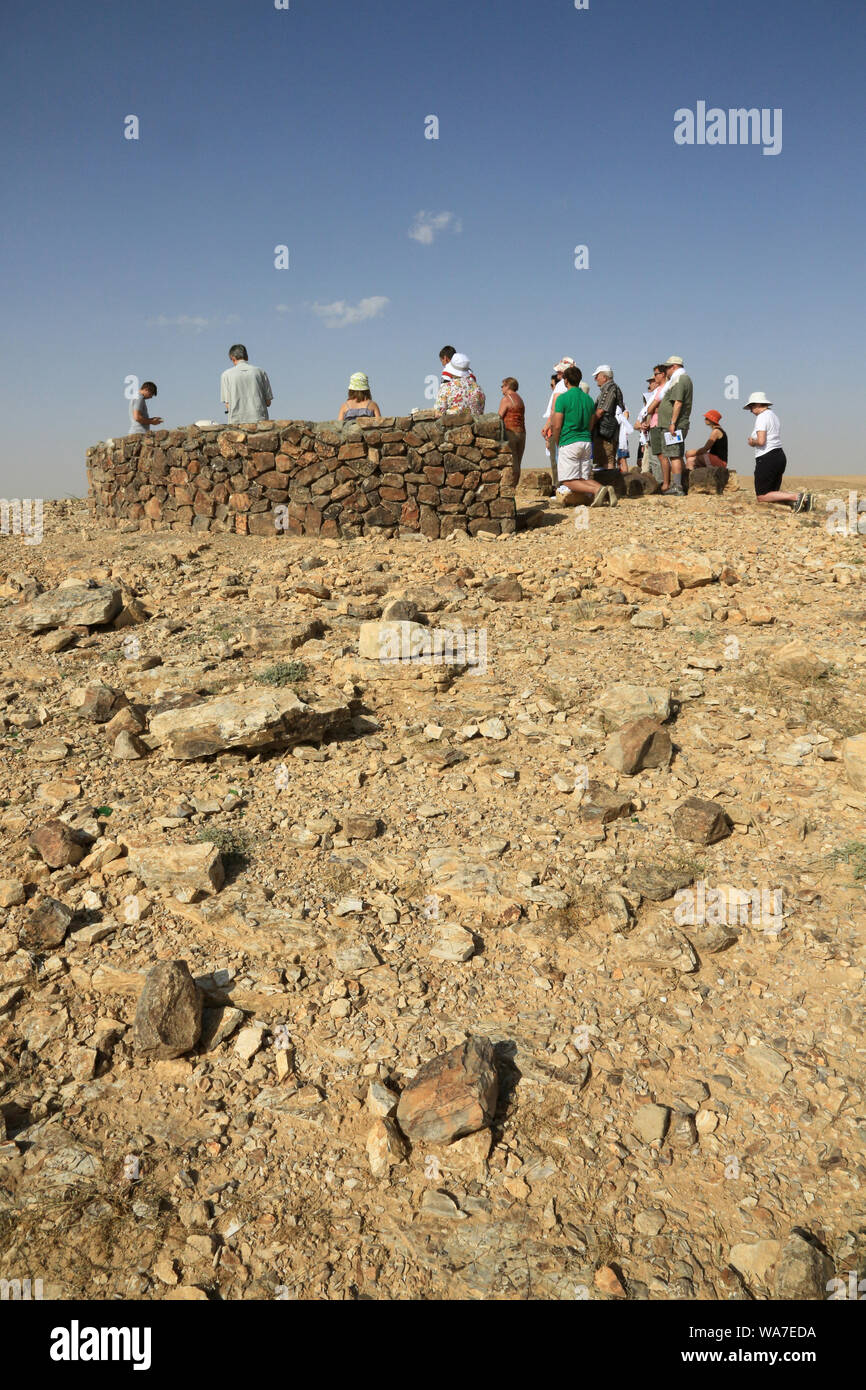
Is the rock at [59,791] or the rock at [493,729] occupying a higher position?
the rock at [493,729]

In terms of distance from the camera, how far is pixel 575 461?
10109 millimetres

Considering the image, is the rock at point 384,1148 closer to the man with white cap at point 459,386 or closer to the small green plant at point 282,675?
the small green plant at point 282,675

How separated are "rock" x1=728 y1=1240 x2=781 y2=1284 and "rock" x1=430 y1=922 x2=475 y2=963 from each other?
1.39 meters

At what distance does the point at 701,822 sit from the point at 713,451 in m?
8.92

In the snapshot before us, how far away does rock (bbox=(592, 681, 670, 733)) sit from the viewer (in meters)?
4.93

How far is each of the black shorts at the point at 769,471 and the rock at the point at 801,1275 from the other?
29.9 feet

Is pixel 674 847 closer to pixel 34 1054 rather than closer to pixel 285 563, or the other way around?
pixel 34 1054

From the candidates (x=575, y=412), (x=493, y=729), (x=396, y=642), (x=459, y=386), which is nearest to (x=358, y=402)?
(x=459, y=386)

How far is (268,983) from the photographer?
329 cm

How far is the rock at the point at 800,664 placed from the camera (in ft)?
17.4

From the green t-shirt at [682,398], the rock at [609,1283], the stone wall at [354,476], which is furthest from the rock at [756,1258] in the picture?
the green t-shirt at [682,398]

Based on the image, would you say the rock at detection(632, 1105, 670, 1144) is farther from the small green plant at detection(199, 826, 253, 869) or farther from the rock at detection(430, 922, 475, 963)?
the small green plant at detection(199, 826, 253, 869)

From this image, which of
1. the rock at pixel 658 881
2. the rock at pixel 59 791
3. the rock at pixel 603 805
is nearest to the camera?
the rock at pixel 658 881

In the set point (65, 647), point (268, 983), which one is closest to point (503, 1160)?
point (268, 983)
